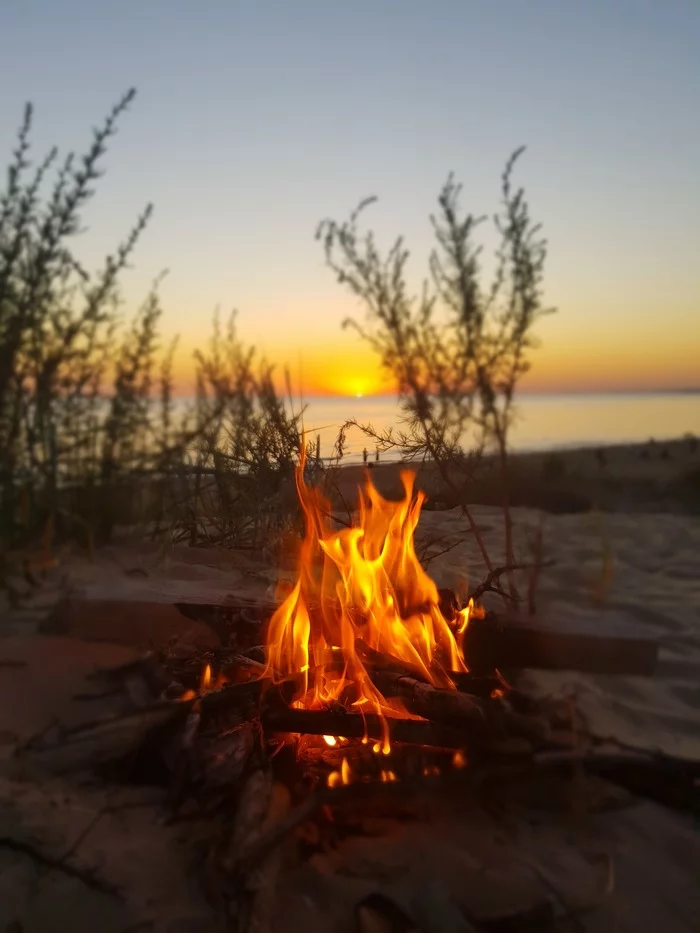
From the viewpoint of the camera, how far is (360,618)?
2.61m

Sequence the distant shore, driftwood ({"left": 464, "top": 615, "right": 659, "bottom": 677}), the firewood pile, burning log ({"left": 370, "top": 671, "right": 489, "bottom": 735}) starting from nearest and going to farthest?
the firewood pile, burning log ({"left": 370, "top": 671, "right": 489, "bottom": 735}), driftwood ({"left": 464, "top": 615, "right": 659, "bottom": 677}), the distant shore

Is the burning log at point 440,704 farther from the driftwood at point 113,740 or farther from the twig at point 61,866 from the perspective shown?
the twig at point 61,866

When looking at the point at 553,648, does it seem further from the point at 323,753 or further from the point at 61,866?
the point at 61,866

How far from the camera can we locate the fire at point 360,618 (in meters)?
2.33

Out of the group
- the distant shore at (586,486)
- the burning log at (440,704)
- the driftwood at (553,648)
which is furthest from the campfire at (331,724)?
the distant shore at (586,486)

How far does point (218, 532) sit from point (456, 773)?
2579 mm

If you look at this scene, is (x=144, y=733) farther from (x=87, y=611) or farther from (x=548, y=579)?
(x=548, y=579)

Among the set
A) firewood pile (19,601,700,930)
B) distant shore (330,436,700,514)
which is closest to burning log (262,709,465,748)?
firewood pile (19,601,700,930)

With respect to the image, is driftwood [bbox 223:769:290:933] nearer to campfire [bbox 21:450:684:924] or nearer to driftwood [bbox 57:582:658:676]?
campfire [bbox 21:450:684:924]

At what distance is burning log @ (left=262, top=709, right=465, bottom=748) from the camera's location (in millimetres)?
2090

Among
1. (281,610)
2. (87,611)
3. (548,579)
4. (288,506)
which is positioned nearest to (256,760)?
(281,610)

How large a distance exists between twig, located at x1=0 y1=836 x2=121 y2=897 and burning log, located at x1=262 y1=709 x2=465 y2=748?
58 centimetres

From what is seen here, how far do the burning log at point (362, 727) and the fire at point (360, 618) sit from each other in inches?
3.7

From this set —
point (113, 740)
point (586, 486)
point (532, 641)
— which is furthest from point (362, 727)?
A: point (586, 486)
